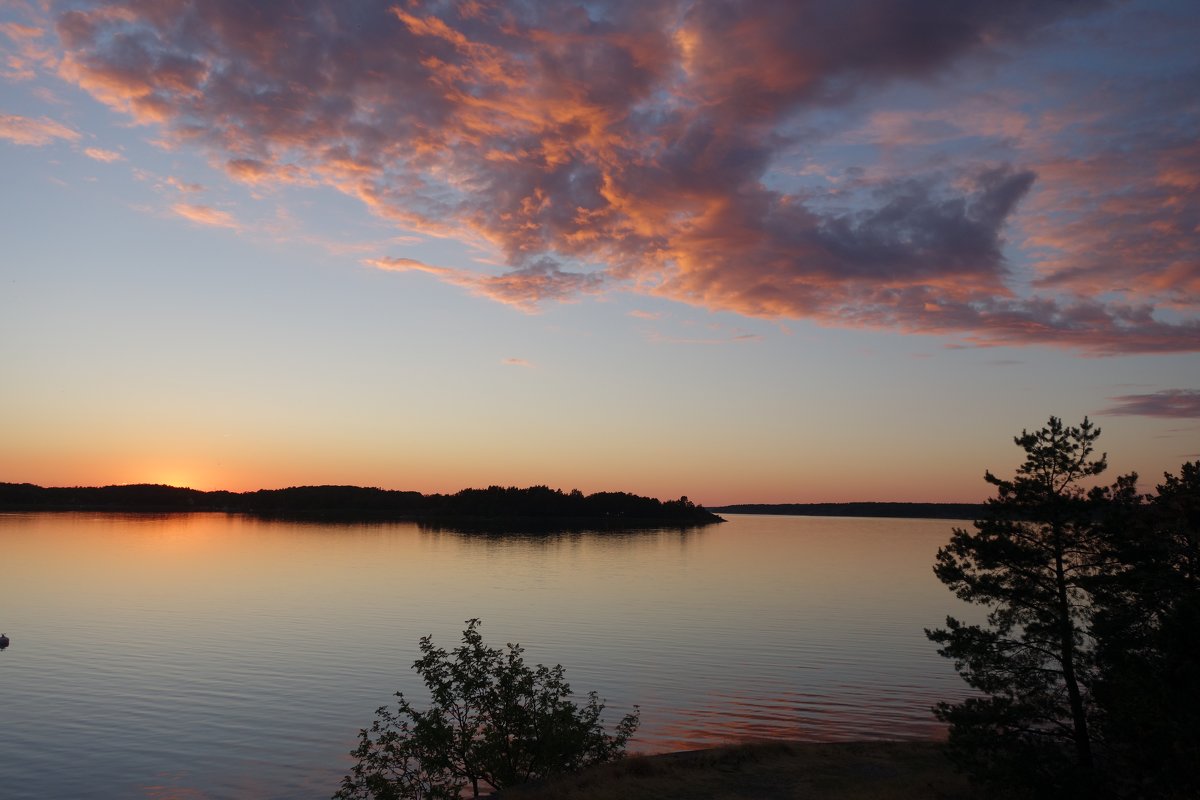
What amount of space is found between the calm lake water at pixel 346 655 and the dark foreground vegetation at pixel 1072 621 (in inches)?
629

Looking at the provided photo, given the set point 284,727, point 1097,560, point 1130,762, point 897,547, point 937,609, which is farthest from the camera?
point 897,547

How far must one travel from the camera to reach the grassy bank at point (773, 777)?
87.4ft

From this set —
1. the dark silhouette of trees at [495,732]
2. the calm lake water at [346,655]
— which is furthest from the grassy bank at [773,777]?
the calm lake water at [346,655]

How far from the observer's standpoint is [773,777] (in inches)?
1163

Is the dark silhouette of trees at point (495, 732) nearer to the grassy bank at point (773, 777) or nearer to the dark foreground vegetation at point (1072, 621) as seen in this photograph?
the grassy bank at point (773, 777)

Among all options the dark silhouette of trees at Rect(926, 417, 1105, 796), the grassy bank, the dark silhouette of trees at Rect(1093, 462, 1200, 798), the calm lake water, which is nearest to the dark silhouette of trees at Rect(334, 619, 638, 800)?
the grassy bank

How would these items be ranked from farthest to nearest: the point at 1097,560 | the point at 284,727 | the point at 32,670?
the point at 32,670 → the point at 284,727 → the point at 1097,560

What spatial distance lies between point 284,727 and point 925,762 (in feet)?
99.6

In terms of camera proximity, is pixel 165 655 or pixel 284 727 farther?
pixel 165 655

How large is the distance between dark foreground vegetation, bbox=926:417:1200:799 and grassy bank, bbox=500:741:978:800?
3.26 m

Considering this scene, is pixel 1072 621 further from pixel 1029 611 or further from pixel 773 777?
pixel 773 777

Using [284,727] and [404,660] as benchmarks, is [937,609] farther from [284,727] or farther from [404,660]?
[284,727]

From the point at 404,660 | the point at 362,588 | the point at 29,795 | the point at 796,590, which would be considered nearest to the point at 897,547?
the point at 796,590

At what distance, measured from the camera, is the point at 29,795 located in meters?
30.5
